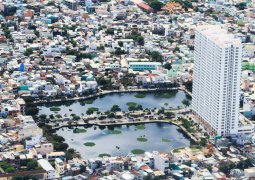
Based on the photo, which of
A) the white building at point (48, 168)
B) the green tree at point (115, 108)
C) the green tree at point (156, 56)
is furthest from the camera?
the green tree at point (156, 56)

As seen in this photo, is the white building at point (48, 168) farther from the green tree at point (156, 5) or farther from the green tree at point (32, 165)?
the green tree at point (156, 5)

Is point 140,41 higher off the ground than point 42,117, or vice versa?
point 140,41

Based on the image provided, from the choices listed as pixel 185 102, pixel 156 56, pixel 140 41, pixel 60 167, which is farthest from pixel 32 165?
pixel 140 41

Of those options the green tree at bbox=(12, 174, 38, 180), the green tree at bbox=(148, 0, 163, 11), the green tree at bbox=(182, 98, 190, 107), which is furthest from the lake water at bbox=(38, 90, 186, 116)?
the green tree at bbox=(148, 0, 163, 11)

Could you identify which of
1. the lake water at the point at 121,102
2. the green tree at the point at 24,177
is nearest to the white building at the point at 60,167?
the green tree at the point at 24,177

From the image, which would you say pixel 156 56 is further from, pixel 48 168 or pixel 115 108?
pixel 48 168

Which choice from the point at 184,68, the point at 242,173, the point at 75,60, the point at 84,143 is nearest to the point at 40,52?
the point at 75,60
